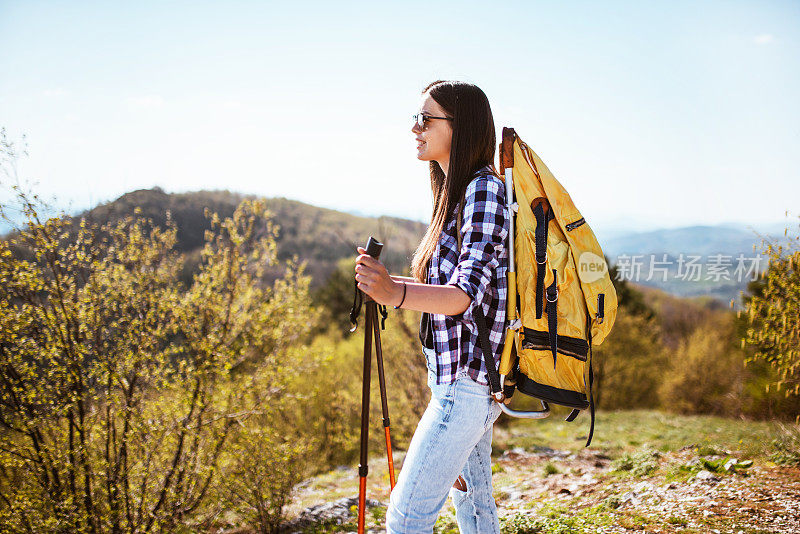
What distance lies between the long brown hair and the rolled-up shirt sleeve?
0.13m

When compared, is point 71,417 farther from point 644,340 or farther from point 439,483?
point 644,340

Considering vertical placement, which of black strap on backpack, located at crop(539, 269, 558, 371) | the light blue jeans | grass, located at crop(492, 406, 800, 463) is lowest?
grass, located at crop(492, 406, 800, 463)

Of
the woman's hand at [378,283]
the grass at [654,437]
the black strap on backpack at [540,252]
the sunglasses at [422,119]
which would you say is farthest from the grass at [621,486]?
the sunglasses at [422,119]

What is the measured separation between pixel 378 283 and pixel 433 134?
0.86 meters

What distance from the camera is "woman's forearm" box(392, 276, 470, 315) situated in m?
2.09

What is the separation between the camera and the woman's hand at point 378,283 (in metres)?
2.09

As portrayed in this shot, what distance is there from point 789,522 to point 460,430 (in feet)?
13.5

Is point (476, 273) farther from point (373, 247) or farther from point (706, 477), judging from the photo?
point (706, 477)

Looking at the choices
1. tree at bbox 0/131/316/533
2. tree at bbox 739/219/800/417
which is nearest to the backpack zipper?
tree at bbox 739/219/800/417

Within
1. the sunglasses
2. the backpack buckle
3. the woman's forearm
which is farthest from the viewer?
the sunglasses

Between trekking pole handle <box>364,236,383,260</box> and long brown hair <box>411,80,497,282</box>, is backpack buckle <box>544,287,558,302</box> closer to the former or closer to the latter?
long brown hair <box>411,80,497,282</box>

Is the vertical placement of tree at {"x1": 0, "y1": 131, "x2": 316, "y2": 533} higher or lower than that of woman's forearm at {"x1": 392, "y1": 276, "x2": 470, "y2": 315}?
lower

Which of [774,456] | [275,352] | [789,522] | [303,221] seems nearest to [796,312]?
[774,456]

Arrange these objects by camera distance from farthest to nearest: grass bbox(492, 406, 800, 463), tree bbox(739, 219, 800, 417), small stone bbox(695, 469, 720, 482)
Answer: grass bbox(492, 406, 800, 463)
tree bbox(739, 219, 800, 417)
small stone bbox(695, 469, 720, 482)
